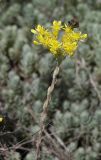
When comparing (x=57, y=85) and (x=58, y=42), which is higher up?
(x=57, y=85)

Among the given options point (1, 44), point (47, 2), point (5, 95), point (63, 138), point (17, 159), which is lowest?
point (17, 159)

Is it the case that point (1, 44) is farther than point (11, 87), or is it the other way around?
point (1, 44)

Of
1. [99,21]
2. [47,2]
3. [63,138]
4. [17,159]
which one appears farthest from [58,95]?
[47,2]

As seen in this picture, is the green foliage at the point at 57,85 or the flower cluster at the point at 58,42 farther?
the green foliage at the point at 57,85

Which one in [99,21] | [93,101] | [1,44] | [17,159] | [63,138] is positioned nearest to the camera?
[17,159]

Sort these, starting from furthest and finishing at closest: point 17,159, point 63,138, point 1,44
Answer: point 1,44 → point 63,138 → point 17,159

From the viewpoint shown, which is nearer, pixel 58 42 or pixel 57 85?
pixel 58 42

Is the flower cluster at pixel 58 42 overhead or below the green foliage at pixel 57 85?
below

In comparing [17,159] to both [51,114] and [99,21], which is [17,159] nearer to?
[51,114]

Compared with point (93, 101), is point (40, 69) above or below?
above

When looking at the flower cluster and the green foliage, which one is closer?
the flower cluster

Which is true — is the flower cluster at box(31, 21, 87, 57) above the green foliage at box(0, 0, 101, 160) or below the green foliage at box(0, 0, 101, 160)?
below
